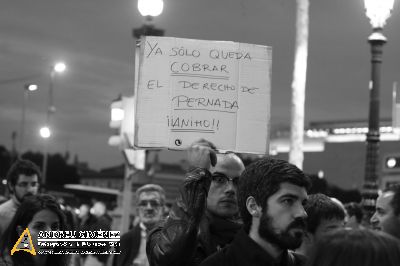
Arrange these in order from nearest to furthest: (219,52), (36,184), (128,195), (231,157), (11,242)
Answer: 1. (11,242)
2. (231,157)
3. (219,52)
4. (36,184)
5. (128,195)

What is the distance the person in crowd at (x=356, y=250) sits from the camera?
3.00 m

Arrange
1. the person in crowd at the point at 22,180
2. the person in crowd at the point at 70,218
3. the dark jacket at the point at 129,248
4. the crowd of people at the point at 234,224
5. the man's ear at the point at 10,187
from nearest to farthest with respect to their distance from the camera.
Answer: the crowd of people at the point at 234,224
the person in crowd at the point at 70,218
the person in crowd at the point at 22,180
the man's ear at the point at 10,187
the dark jacket at the point at 129,248

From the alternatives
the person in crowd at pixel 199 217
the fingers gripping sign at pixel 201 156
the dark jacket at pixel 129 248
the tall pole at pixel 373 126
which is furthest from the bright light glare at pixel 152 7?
the fingers gripping sign at pixel 201 156

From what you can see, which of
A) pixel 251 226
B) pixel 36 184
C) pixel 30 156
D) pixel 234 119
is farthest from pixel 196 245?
pixel 30 156

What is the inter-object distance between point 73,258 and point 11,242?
2.04 feet

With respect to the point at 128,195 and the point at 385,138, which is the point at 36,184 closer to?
the point at 128,195

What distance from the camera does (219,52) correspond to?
594 cm

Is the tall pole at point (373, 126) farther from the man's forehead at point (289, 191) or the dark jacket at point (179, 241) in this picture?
the man's forehead at point (289, 191)

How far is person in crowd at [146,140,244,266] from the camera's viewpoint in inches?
180

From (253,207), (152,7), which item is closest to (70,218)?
(152,7)

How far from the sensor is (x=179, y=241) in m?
4.53

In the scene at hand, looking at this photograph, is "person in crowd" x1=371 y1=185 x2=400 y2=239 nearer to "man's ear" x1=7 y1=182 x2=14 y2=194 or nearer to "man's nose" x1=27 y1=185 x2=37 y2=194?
"man's nose" x1=27 y1=185 x2=37 y2=194

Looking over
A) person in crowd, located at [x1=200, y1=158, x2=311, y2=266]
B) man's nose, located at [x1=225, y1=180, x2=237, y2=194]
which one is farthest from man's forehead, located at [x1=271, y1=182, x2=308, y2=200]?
man's nose, located at [x1=225, y1=180, x2=237, y2=194]

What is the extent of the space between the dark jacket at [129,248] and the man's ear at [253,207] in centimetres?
443
